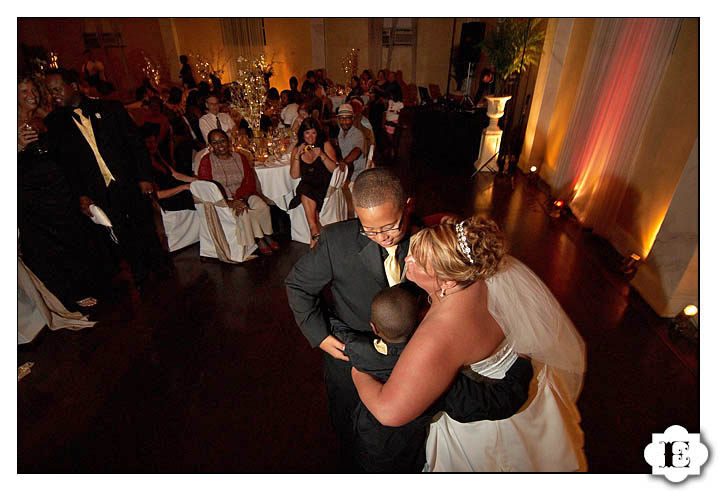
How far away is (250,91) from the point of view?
457cm

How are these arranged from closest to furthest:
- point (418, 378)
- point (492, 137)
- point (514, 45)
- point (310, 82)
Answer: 1. point (418, 378)
2. point (514, 45)
3. point (492, 137)
4. point (310, 82)

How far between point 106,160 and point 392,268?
3.00 metres

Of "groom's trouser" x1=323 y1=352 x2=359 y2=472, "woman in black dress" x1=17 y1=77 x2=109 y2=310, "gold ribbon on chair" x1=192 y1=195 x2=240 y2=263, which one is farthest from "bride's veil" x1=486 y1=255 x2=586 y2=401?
"woman in black dress" x1=17 y1=77 x2=109 y2=310

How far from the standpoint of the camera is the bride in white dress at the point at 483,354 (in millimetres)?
1218

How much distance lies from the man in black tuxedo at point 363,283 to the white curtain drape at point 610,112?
376 cm

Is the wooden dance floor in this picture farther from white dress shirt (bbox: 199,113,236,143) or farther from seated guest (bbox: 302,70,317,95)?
seated guest (bbox: 302,70,317,95)

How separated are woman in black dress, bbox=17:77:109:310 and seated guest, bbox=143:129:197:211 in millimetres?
798

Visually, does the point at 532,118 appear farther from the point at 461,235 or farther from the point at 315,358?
the point at 461,235

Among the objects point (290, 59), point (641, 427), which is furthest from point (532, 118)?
point (290, 59)

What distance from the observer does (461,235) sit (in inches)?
50.3

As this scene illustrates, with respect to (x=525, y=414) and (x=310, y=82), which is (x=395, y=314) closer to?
(x=525, y=414)

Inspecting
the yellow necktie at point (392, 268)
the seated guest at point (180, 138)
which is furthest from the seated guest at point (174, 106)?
the yellow necktie at point (392, 268)

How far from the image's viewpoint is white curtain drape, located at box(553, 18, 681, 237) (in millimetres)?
3812

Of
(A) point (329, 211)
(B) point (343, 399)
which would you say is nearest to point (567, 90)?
(A) point (329, 211)
